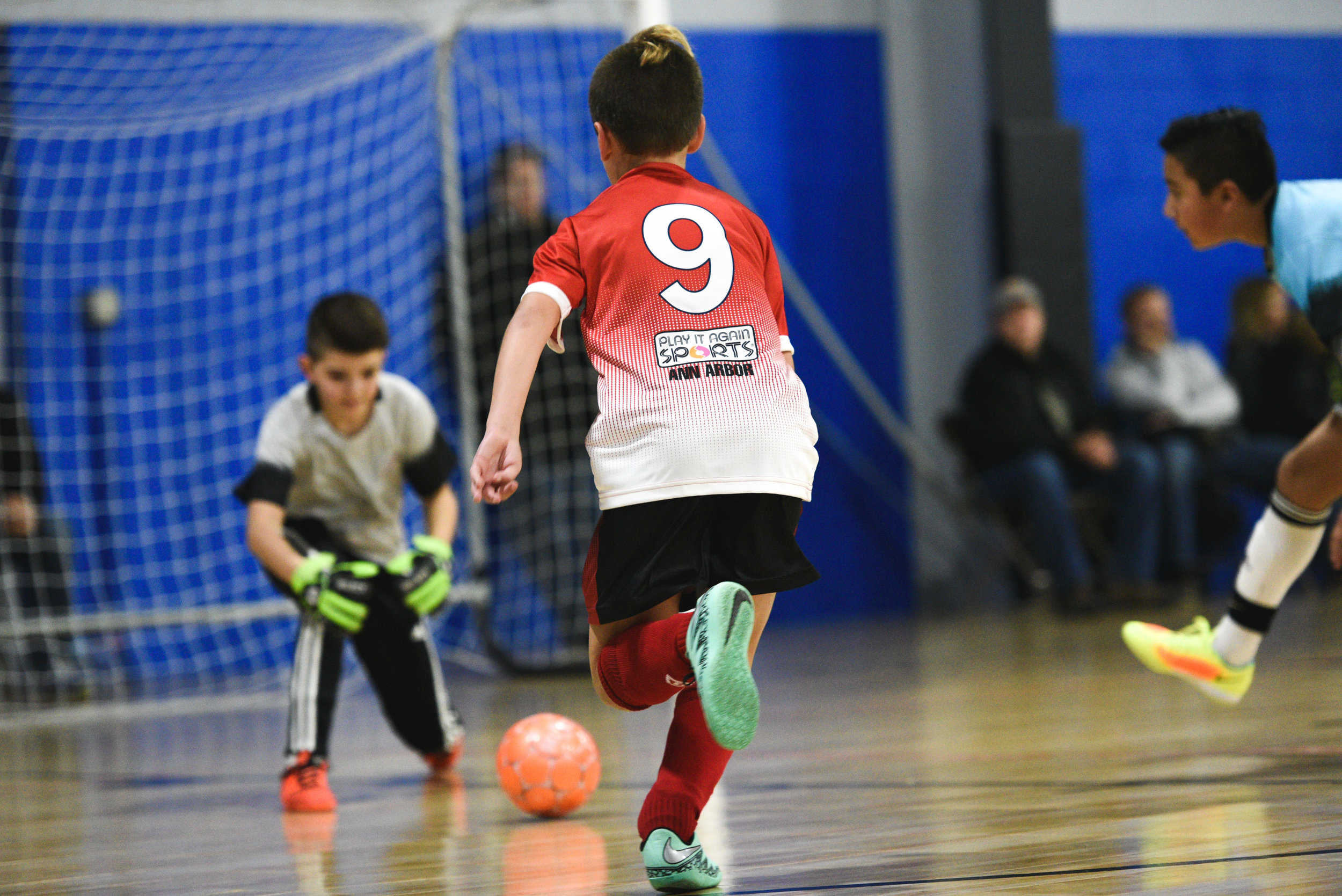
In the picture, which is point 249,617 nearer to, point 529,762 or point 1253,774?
point 529,762

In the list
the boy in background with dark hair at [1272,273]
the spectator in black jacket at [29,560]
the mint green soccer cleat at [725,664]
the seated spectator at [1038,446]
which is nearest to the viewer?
the mint green soccer cleat at [725,664]

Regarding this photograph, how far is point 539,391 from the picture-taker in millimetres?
6152

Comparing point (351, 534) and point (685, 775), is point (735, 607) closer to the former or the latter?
point (685, 775)

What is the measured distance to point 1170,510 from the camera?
7.20 m

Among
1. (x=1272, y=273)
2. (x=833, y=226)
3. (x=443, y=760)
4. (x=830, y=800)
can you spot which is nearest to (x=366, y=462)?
(x=443, y=760)

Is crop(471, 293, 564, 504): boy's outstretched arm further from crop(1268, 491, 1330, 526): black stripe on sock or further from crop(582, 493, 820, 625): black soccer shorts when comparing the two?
crop(1268, 491, 1330, 526): black stripe on sock

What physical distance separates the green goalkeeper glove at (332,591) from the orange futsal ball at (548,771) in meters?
0.47

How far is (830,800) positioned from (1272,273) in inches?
47.2

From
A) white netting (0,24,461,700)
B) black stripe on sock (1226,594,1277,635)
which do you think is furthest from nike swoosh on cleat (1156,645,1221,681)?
white netting (0,24,461,700)

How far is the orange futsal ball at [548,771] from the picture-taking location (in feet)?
9.14

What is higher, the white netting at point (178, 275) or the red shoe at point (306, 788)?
the white netting at point (178, 275)

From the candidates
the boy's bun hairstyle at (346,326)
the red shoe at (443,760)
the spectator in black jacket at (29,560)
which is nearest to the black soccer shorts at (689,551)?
the boy's bun hairstyle at (346,326)

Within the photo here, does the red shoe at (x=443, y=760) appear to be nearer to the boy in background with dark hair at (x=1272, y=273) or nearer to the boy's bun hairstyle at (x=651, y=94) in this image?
the boy in background with dark hair at (x=1272, y=273)

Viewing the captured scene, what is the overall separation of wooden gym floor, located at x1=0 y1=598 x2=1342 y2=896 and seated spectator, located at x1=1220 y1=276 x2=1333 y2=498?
94.2 inches
